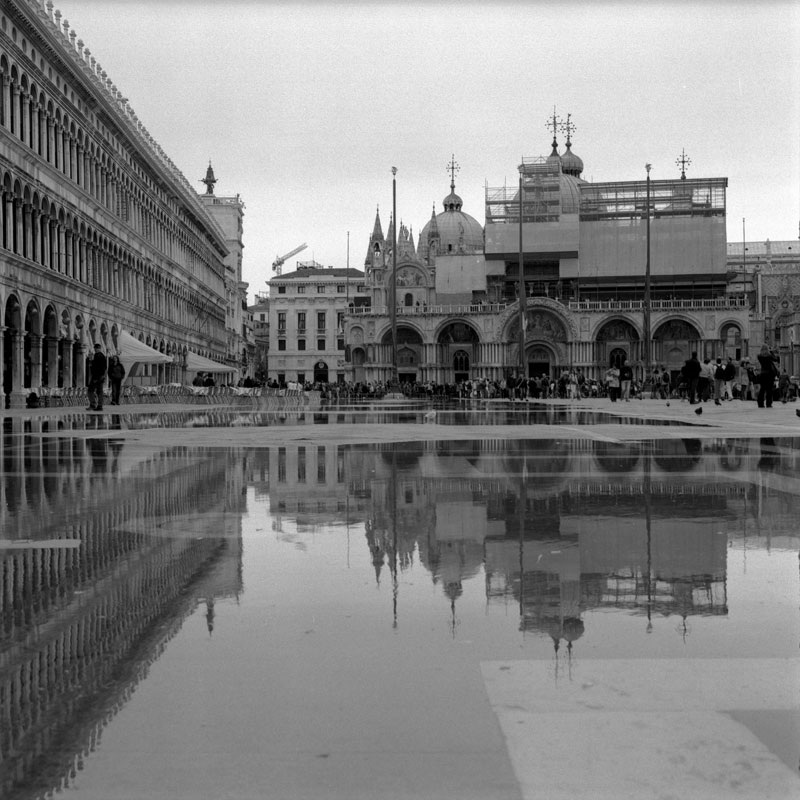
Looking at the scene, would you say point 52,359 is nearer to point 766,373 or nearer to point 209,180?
point 766,373

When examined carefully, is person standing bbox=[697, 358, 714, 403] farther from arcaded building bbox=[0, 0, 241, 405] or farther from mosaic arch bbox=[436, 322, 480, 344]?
mosaic arch bbox=[436, 322, 480, 344]

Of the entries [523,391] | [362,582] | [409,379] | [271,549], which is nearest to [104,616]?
[362,582]

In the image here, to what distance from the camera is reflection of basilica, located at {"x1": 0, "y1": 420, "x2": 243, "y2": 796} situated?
237 centimetres

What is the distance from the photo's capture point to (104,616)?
3.43m

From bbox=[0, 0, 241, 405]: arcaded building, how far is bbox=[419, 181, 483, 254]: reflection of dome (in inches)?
1937

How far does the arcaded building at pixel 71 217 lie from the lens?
3281 cm

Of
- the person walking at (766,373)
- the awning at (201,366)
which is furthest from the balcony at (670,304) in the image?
the person walking at (766,373)

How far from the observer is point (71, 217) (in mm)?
39688

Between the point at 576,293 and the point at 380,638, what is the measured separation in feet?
289

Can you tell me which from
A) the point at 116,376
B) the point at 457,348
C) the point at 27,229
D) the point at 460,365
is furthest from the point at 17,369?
the point at 457,348

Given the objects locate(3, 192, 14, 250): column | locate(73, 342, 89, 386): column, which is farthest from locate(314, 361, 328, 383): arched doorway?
locate(3, 192, 14, 250): column

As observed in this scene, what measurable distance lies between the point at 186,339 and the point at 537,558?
64492mm

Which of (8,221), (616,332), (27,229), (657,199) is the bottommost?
(8,221)

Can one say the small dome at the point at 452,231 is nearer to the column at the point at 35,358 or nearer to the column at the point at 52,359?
the column at the point at 52,359
